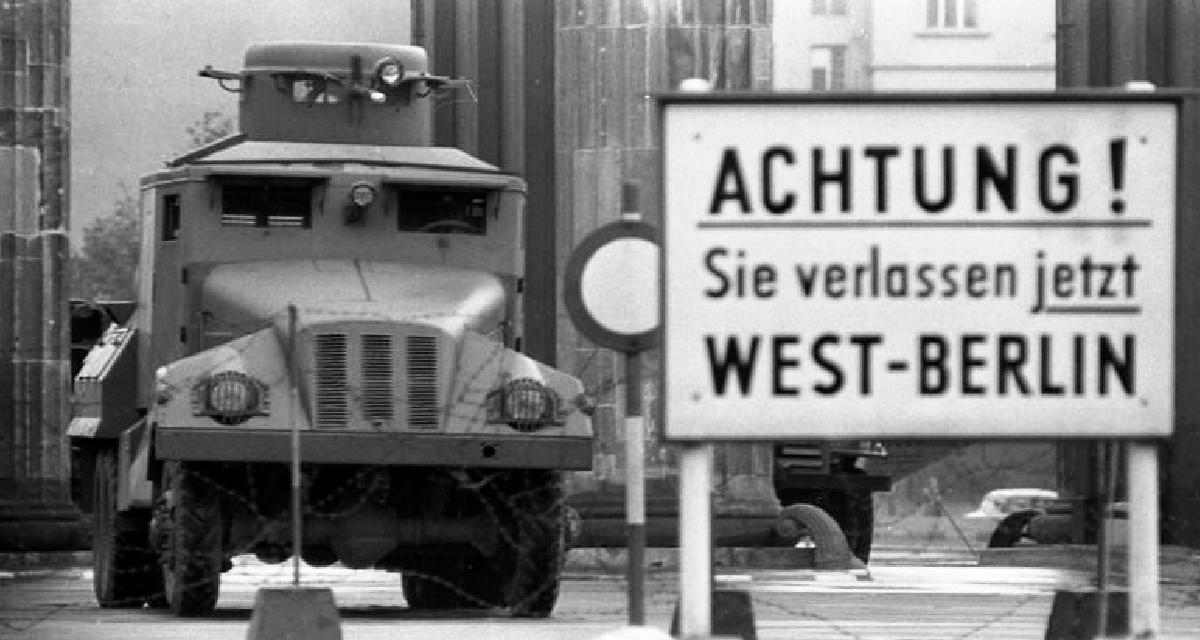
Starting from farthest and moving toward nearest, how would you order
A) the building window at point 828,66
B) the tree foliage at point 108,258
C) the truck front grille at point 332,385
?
the building window at point 828,66
the tree foliage at point 108,258
the truck front grille at point 332,385

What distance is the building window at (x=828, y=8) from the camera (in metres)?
73.5

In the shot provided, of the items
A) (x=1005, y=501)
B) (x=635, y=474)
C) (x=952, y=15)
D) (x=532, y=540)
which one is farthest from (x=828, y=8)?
(x=635, y=474)

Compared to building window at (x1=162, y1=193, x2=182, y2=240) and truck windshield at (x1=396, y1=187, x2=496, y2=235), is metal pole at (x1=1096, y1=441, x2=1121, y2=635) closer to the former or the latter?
truck windshield at (x1=396, y1=187, x2=496, y2=235)

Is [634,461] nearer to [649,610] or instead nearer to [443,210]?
[649,610]

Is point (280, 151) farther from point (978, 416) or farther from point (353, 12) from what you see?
point (353, 12)

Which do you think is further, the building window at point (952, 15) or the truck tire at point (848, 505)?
the building window at point (952, 15)

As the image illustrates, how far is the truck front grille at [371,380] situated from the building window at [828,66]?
52.5 m

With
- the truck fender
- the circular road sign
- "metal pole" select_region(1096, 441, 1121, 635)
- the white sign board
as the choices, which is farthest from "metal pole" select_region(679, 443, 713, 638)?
the truck fender

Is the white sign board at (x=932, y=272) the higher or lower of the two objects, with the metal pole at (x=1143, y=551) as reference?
higher

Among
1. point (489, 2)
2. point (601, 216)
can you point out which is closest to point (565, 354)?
point (601, 216)

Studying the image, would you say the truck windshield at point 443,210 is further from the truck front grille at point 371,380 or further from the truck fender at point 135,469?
the truck fender at point 135,469

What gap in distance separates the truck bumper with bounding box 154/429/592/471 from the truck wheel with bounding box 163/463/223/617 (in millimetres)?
298

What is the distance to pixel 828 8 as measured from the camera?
7406 centimetres

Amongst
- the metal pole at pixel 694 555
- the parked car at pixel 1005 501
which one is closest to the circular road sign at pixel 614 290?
the metal pole at pixel 694 555
